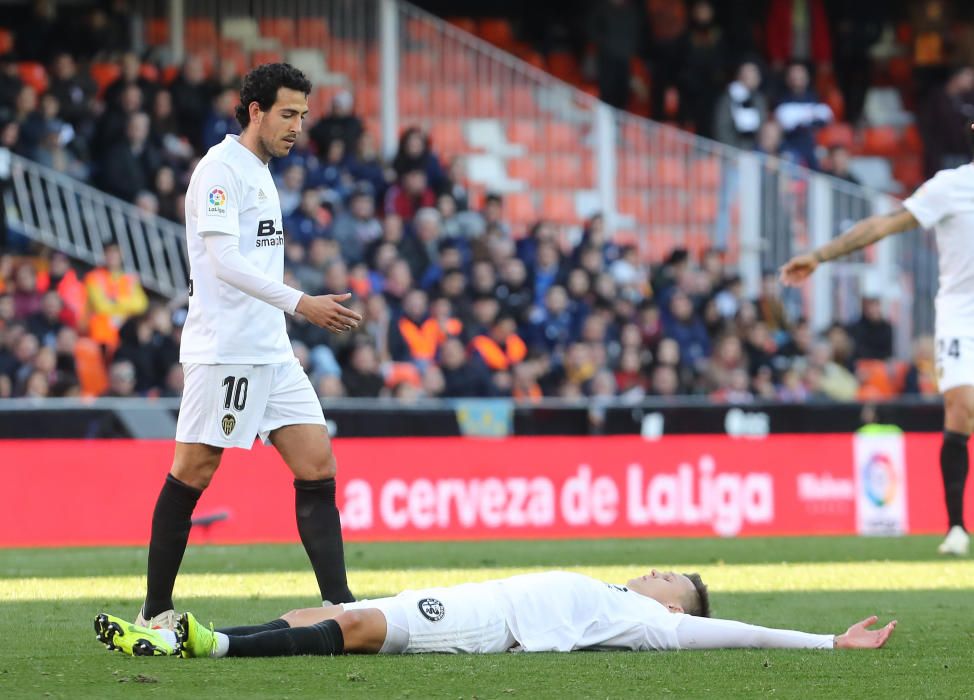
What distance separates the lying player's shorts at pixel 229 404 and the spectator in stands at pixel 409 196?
1281cm

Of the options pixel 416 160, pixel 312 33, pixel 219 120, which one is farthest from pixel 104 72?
pixel 416 160

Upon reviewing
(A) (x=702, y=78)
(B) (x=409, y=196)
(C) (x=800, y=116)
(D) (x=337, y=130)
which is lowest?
(B) (x=409, y=196)

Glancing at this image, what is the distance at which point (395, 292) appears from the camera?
18.9m

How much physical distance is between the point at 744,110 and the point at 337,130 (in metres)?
5.23

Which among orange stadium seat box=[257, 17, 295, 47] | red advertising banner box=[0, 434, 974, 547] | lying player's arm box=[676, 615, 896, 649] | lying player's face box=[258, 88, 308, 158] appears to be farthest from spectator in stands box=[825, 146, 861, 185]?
lying player's arm box=[676, 615, 896, 649]

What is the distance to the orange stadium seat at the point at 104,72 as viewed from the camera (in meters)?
20.0

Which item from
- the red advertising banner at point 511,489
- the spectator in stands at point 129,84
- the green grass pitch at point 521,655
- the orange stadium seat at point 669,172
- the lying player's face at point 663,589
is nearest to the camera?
the green grass pitch at point 521,655

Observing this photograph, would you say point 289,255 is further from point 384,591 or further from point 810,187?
point 384,591

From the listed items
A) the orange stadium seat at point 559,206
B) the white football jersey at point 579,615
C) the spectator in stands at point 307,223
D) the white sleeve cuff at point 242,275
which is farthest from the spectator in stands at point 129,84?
the white football jersey at point 579,615

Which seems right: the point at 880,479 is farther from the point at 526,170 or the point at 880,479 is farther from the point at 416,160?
the point at 526,170

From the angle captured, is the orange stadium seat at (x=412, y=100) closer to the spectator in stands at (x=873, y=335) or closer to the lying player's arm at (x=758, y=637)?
the spectator in stands at (x=873, y=335)

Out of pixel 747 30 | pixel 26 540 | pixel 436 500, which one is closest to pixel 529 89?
pixel 747 30

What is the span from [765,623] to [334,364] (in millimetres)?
9541

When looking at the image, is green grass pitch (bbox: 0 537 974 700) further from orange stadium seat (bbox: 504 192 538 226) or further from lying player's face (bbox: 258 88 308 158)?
orange stadium seat (bbox: 504 192 538 226)
